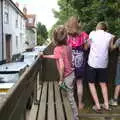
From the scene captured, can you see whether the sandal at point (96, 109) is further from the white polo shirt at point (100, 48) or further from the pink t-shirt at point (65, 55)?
the pink t-shirt at point (65, 55)

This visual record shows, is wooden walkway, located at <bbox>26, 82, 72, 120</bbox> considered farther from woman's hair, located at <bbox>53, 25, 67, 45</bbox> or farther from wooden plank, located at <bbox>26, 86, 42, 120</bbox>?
woman's hair, located at <bbox>53, 25, 67, 45</bbox>

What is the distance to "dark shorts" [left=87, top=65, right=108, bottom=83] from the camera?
7.57 metres

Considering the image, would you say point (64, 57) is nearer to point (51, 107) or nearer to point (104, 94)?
point (51, 107)

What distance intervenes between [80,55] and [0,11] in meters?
38.9

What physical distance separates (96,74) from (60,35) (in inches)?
69.8

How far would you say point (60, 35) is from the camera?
6113 mm

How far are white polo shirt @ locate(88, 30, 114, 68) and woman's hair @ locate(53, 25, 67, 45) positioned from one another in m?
1.36

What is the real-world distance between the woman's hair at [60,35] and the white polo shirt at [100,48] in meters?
1.36

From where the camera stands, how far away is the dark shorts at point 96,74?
7.57m

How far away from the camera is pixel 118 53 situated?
26.1 feet

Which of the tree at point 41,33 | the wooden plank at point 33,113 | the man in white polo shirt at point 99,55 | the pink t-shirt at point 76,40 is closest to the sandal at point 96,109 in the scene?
the man in white polo shirt at point 99,55

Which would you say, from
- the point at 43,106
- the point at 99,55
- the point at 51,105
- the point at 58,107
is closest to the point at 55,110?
the point at 58,107

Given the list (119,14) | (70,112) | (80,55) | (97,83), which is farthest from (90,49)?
(119,14)

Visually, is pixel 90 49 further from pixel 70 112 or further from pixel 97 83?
pixel 70 112
